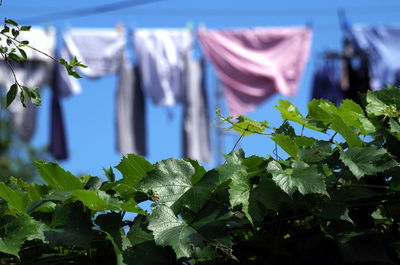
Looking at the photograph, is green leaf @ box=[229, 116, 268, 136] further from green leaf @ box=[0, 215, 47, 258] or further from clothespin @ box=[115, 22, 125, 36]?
clothespin @ box=[115, 22, 125, 36]

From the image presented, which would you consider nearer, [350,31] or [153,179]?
[153,179]

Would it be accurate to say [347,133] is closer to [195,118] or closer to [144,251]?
[144,251]

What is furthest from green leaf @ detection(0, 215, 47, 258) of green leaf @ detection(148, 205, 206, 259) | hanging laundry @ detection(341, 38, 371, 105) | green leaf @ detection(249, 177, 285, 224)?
hanging laundry @ detection(341, 38, 371, 105)

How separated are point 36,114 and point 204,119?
163 centimetres

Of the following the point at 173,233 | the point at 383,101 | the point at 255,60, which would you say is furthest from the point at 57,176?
the point at 255,60

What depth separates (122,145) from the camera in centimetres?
739

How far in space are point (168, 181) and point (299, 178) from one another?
0.45 feet

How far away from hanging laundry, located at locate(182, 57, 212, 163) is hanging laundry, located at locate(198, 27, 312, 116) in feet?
0.72

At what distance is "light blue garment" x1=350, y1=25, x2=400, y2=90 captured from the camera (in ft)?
23.0

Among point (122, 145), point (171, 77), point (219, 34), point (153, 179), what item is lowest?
point (153, 179)

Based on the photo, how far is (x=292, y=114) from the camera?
91 centimetres

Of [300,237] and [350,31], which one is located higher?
[350,31]

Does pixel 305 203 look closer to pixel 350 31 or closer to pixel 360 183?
pixel 360 183

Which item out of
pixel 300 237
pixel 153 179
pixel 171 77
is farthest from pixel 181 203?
pixel 171 77
